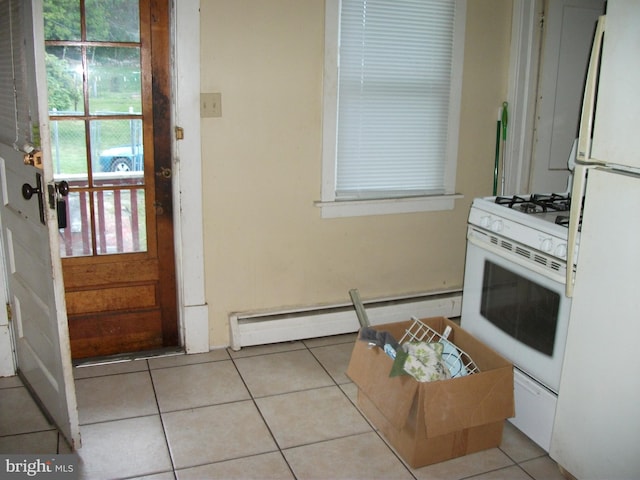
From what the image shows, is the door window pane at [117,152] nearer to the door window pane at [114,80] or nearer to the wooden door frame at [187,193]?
the door window pane at [114,80]

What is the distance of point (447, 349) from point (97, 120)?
194 centimetres

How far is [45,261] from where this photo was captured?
7.60ft

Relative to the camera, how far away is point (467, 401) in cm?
244

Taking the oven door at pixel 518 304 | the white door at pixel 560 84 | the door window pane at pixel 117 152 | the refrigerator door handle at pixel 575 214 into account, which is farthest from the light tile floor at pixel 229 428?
the white door at pixel 560 84

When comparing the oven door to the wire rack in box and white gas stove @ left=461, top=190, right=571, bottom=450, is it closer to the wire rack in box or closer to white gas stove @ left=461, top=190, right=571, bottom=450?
white gas stove @ left=461, top=190, right=571, bottom=450

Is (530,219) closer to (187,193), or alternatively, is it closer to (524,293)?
(524,293)

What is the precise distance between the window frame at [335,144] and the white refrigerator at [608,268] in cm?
140

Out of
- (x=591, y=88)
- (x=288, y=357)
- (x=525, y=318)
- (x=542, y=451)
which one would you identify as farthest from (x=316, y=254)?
(x=591, y=88)

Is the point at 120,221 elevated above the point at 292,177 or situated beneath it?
situated beneath

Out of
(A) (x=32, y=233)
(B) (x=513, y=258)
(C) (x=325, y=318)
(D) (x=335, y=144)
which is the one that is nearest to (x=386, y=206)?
(D) (x=335, y=144)

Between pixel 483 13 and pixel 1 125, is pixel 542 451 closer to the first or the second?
pixel 483 13

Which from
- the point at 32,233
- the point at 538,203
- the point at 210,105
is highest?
the point at 210,105

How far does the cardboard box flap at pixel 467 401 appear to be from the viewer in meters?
2.37

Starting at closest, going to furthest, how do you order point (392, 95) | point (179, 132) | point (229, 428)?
point (229, 428)
point (179, 132)
point (392, 95)
